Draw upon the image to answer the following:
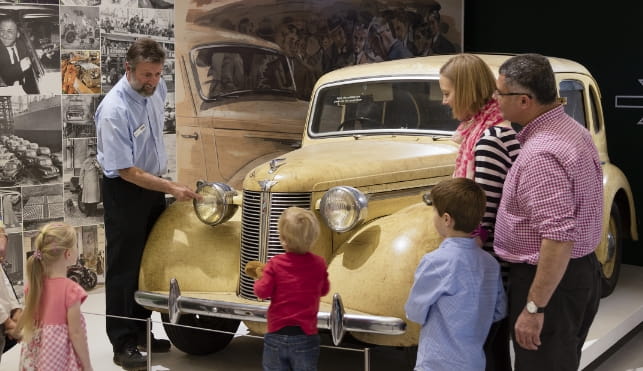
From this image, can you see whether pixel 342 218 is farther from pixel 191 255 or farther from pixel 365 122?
pixel 365 122

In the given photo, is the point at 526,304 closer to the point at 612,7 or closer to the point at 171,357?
the point at 171,357

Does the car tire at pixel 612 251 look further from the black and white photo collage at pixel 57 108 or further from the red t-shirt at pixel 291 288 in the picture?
the black and white photo collage at pixel 57 108

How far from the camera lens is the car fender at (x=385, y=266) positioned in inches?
150

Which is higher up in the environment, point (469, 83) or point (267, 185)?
point (469, 83)

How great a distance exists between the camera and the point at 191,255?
4562 mm

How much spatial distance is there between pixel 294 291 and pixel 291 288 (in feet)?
0.06

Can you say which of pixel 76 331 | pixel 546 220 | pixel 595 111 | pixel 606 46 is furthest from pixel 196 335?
pixel 606 46

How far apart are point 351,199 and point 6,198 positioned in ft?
10.2

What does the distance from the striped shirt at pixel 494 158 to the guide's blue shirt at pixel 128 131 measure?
202cm

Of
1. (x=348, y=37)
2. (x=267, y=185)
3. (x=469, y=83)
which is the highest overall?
(x=348, y=37)

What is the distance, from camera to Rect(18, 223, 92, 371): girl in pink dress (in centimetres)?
340

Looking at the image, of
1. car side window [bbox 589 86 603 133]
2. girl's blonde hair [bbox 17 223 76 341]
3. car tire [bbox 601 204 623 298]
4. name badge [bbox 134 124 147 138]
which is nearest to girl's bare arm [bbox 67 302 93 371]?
girl's blonde hair [bbox 17 223 76 341]

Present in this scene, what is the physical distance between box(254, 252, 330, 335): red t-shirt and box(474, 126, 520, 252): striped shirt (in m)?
0.81

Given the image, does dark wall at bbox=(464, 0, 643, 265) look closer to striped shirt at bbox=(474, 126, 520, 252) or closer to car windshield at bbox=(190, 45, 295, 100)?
car windshield at bbox=(190, 45, 295, 100)
